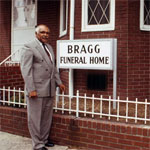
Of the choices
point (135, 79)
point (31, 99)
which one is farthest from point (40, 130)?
point (135, 79)

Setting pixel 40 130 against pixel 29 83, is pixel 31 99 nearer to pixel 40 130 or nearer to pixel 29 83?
pixel 29 83

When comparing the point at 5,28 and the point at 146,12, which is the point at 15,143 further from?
the point at 5,28

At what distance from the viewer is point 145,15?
6250 mm

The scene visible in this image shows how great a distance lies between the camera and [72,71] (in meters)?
6.24

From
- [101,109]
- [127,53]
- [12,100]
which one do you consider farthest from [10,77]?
[101,109]

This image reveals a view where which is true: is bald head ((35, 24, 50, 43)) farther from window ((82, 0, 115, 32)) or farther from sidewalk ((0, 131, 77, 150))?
window ((82, 0, 115, 32))

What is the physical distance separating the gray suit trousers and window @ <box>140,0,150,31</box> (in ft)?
9.61

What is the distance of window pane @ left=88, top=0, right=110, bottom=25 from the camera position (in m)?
6.16

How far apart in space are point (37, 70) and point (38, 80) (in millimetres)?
151

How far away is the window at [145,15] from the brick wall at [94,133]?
8.87 feet

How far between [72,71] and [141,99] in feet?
5.37

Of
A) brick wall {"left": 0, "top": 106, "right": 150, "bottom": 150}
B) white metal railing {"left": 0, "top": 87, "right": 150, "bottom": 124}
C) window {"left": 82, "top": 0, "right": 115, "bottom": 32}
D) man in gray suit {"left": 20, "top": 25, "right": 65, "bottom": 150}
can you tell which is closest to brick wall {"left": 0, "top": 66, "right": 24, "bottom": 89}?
white metal railing {"left": 0, "top": 87, "right": 150, "bottom": 124}

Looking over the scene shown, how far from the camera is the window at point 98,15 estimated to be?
6.07 meters

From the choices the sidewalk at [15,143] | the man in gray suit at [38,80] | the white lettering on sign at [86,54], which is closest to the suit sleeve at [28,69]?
the man in gray suit at [38,80]
